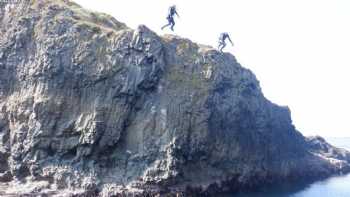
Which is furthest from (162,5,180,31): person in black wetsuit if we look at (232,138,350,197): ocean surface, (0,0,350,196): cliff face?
(232,138,350,197): ocean surface

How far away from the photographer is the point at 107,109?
2281 inches

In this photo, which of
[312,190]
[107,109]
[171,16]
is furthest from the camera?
[312,190]

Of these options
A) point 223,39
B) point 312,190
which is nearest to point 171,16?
point 223,39

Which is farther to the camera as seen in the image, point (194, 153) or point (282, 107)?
point (282, 107)

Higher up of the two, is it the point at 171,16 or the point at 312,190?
the point at 171,16

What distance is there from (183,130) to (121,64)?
1197cm

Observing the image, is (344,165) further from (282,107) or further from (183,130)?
(183,130)

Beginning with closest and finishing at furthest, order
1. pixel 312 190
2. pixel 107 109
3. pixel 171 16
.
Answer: pixel 107 109 → pixel 171 16 → pixel 312 190

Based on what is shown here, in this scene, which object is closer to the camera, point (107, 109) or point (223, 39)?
point (107, 109)

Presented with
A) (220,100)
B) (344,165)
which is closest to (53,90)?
(220,100)

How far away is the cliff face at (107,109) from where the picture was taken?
182 feet

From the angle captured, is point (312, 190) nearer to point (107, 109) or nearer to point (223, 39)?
point (223, 39)

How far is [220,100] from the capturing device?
221 feet

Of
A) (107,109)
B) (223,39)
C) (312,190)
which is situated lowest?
(312,190)
